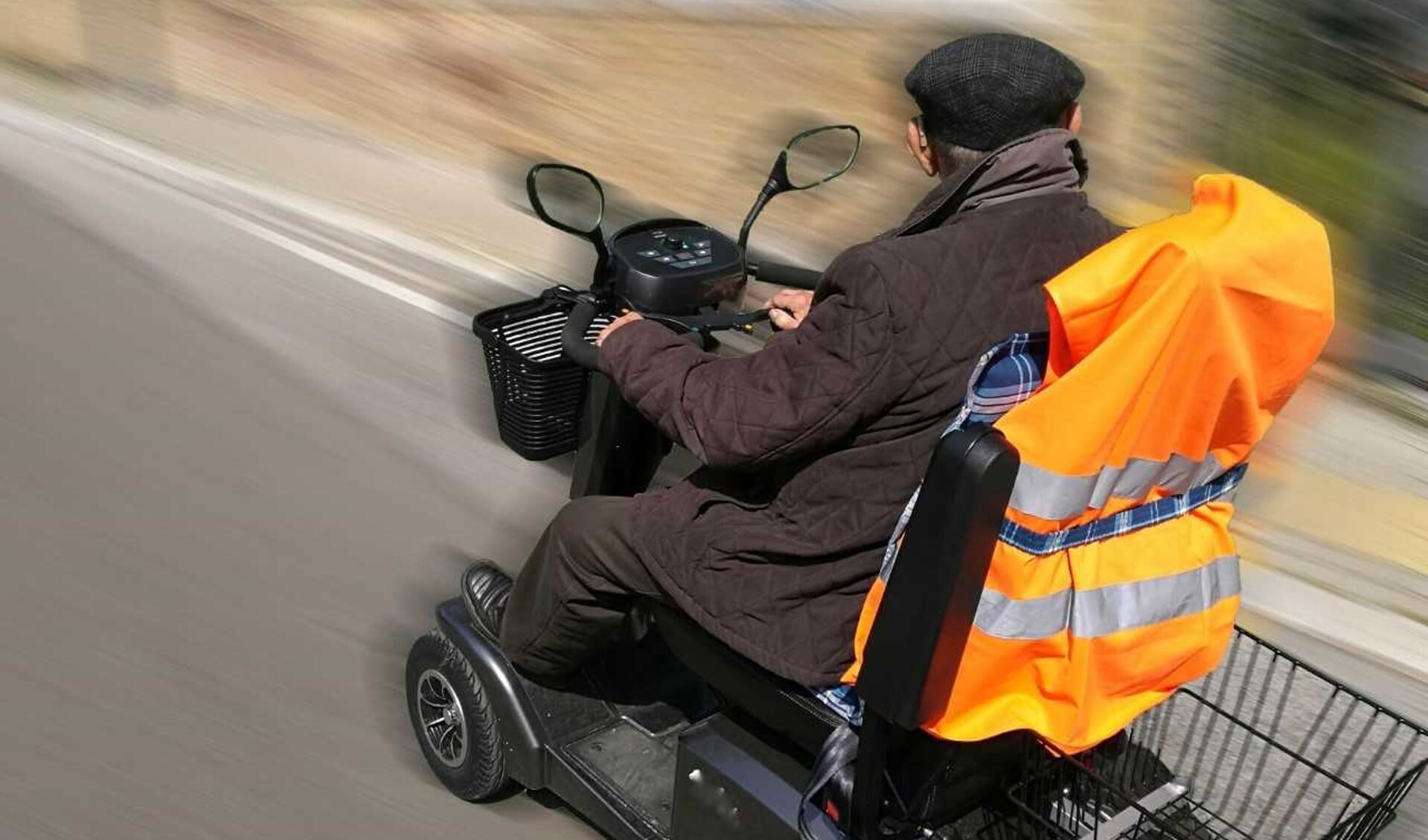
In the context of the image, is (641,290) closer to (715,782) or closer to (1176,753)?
(715,782)

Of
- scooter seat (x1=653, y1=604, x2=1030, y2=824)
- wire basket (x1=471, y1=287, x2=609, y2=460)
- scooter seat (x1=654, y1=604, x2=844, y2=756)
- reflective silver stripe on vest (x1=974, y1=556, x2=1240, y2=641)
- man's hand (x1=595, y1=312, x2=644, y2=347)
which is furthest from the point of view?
wire basket (x1=471, y1=287, x2=609, y2=460)

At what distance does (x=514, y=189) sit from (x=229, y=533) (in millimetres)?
3425

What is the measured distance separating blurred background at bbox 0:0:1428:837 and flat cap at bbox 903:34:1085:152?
192cm

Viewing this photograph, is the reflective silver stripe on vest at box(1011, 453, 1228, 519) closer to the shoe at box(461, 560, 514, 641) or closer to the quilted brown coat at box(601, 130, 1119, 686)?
the quilted brown coat at box(601, 130, 1119, 686)

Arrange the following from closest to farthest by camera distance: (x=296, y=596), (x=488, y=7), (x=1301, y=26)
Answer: (x=296, y=596) → (x=1301, y=26) → (x=488, y=7)

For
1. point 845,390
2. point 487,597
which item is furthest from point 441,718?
point 845,390

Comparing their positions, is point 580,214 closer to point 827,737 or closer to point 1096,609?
point 827,737

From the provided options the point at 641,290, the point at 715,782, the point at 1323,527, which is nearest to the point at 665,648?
the point at 715,782

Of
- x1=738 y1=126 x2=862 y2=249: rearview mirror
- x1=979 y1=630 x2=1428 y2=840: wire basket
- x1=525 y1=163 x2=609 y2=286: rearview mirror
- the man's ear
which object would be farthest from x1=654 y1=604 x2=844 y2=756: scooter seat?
the man's ear

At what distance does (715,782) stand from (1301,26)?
12.2 feet

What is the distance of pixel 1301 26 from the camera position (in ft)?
16.3

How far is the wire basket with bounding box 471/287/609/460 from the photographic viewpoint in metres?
2.93

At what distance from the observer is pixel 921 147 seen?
2482 mm

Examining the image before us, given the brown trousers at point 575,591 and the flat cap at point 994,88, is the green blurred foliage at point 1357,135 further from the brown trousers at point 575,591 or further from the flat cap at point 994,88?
the brown trousers at point 575,591
